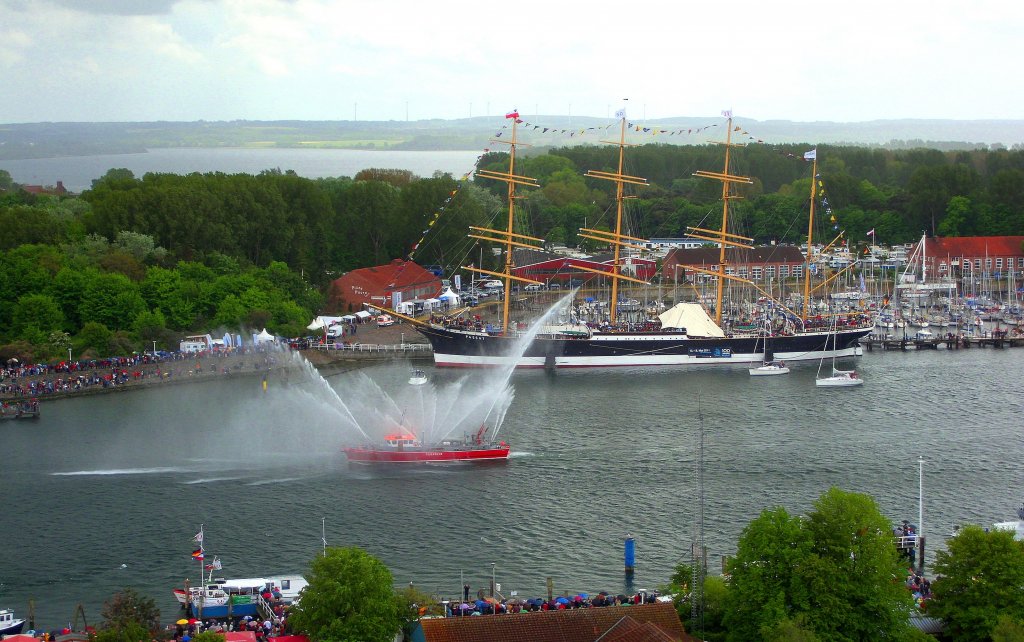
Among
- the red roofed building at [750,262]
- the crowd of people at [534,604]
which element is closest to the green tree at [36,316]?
the crowd of people at [534,604]

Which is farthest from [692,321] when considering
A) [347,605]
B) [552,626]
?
[347,605]

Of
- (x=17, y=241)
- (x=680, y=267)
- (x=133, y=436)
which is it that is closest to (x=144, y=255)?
(x=17, y=241)

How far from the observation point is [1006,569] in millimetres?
19391

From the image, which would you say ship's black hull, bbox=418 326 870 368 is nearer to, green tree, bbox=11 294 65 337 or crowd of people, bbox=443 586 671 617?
green tree, bbox=11 294 65 337

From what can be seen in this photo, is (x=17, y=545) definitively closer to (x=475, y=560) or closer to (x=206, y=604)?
(x=206, y=604)

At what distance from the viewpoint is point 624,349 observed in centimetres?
4875

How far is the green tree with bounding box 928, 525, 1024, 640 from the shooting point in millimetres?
19031

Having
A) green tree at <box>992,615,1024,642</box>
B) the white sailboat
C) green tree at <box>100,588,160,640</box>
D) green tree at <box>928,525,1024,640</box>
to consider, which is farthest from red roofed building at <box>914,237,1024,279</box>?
green tree at <box>100,588,160,640</box>

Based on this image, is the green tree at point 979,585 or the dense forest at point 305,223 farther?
the dense forest at point 305,223

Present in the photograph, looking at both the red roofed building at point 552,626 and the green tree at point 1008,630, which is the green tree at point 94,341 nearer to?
the red roofed building at point 552,626

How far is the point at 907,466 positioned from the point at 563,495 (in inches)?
363

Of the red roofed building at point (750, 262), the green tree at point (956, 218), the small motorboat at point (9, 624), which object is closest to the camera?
the small motorboat at point (9, 624)

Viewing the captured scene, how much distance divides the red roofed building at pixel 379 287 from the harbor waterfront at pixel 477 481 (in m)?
14.9

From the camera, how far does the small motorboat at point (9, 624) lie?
21000 mm
